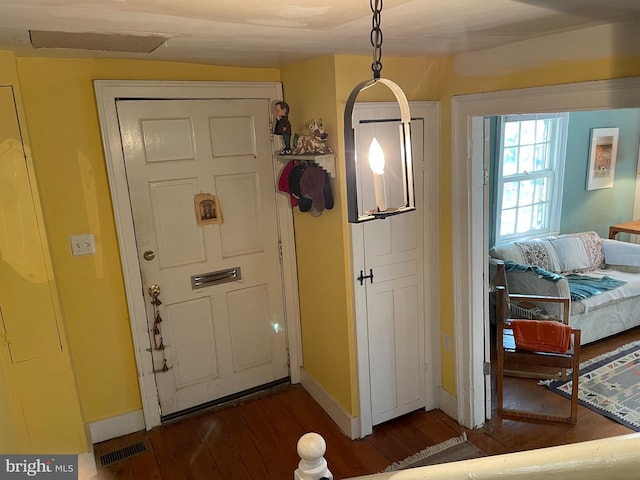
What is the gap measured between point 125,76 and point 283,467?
2271 mm

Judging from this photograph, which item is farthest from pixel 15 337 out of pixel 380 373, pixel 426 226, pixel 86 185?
pixel 426 226

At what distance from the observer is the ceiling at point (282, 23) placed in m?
1.36

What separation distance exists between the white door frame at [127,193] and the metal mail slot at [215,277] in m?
0.31

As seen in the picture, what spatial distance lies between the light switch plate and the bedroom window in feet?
11.4

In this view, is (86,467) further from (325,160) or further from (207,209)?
(325,160)

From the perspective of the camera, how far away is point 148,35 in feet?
5.82

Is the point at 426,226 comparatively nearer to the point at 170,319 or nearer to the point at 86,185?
the point at 170,319

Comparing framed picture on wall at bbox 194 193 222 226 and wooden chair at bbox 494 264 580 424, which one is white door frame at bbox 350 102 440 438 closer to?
wooden chair at bbox 494 264 580 424

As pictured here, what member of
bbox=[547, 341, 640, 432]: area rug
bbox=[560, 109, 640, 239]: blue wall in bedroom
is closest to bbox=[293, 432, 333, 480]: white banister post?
bbox=[547, 341, 640, 432]: area rug

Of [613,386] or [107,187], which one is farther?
[613,386]

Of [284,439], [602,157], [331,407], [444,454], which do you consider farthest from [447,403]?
[602,157]

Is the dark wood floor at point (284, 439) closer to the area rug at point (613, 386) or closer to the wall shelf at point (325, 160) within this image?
the area rug at point (613, 386)

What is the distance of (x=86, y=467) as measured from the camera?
2.54 m

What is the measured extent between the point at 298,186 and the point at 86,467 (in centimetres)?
189
